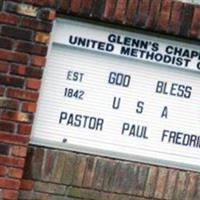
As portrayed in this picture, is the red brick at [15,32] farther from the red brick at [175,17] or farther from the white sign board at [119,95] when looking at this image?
the red brick at [175,17]

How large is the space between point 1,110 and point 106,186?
982mm

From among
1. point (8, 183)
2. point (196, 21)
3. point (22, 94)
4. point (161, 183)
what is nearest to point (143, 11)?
point (196, 21)

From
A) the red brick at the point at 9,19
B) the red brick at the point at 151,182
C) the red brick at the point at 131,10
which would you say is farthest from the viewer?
the red brick at the point at 151,182

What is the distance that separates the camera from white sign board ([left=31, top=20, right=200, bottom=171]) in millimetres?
4875

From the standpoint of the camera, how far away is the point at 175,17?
4809 mm

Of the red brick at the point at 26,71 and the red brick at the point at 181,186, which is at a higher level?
the red brick at the point at 26,71

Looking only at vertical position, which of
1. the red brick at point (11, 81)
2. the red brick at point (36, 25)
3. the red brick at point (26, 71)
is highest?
the red brick at point (36, 25)

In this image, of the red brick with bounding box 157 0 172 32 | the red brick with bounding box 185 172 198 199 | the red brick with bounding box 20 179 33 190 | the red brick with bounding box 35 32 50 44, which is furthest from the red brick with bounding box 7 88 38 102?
the red brick with bounding box 185 172 198 199

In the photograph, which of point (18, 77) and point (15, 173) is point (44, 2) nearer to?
point (18, 77)

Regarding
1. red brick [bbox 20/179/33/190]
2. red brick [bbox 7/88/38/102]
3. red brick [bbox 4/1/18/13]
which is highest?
red brick [bbox 4/1/18/13]

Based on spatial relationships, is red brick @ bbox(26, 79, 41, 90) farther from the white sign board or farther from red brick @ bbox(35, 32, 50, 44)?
red brick @ bbox(35, 32, 50, 44)

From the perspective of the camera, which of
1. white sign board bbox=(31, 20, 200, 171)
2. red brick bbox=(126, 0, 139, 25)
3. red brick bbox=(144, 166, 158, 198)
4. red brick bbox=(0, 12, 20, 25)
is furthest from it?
red brick bbox=(144, 166, 158, 198)

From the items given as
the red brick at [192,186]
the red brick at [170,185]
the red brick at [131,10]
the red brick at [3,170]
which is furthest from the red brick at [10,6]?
the red brick at [192,186]

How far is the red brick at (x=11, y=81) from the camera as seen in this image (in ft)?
15.3
